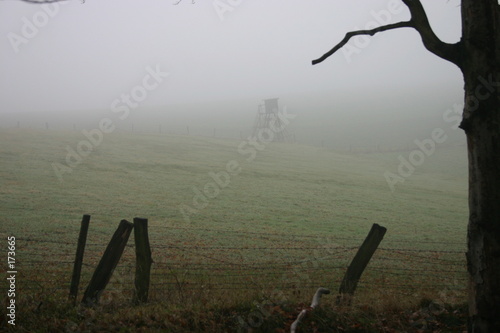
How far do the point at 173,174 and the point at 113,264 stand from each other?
25.5 m

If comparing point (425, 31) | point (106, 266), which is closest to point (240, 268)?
point (106, 266)

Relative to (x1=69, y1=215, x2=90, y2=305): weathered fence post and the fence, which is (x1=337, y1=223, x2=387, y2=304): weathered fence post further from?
(x1=69, y1=215, x2=90, y2=305): weathered fence post

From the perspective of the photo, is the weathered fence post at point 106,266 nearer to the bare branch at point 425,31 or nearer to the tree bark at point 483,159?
the tree bark at point 483,159

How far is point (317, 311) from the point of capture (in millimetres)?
5461

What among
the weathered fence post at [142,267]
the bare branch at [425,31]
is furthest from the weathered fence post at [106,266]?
the bare branch at [425,31]

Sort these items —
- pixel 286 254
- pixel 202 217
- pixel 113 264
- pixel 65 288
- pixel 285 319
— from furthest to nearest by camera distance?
pixel 202 217 < pixel 286 254 < pixel 65 288 < pixel 113 264 < pixel 285 319

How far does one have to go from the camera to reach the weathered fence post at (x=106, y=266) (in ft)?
19.5

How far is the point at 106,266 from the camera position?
600 centimetres

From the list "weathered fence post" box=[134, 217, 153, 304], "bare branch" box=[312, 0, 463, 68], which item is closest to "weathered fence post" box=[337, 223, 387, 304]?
"bare branch" box=[312, 0, 463, 68]

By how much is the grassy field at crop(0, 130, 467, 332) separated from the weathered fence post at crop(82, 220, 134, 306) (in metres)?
0.24

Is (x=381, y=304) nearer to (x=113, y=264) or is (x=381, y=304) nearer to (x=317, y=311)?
(x=317, y=311)

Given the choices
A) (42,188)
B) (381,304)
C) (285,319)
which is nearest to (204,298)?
(285,319)

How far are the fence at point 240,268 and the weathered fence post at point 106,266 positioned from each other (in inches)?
9.2

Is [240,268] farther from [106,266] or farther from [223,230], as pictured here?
[223,230]
